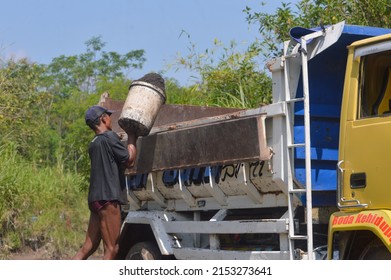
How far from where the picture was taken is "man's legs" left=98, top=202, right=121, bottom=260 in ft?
23.5

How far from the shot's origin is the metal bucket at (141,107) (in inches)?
293

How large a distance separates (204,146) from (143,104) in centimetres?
89

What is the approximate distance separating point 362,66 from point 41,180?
10194 millimetres

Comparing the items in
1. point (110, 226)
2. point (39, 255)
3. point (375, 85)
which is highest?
point (375, 85)

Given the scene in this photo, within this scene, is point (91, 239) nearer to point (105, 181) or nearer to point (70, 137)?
point (105, 181)

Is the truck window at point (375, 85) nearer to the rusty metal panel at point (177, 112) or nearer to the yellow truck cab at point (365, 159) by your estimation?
the yellow truck cab at point (365, 159)

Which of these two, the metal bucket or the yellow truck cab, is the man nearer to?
the metal bucket

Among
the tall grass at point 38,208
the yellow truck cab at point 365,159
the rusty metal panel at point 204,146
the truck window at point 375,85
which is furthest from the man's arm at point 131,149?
the tall grass at point 38,208

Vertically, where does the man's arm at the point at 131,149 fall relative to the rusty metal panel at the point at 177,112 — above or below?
below

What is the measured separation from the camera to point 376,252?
205 inches

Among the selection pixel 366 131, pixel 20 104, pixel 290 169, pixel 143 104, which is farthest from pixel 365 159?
pixel 20 104

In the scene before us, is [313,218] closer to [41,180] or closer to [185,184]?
[185,184]

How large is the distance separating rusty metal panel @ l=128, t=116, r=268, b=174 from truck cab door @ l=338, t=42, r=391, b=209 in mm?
990
